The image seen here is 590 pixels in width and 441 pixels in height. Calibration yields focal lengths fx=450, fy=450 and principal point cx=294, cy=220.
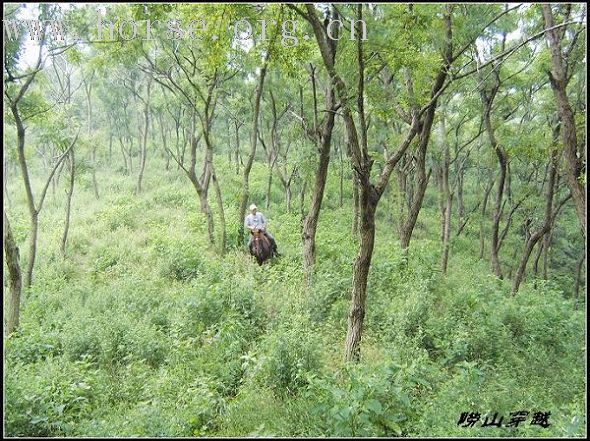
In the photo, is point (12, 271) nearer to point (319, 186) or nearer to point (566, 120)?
point (319, 186)

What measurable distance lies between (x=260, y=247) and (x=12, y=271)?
6287 millimetres

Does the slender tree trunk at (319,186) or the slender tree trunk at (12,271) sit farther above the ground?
the slender tree trunk at (319,186)

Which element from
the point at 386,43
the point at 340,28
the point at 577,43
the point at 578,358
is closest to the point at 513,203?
the point at 577,43

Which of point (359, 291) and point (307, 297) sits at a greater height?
point (359, 291)

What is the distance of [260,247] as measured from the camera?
1241cm

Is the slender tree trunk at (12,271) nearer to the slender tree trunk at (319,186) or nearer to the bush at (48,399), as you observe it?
the bush at (48,399)

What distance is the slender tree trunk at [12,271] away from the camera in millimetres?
7215

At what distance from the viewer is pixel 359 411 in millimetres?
4668

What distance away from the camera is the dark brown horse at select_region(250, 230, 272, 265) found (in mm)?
12414

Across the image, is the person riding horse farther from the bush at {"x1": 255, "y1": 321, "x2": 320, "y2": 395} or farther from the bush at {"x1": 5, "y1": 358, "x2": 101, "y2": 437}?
the bush at {"x1": 5, "y1": 358, "x2": 101, "y2": 437}

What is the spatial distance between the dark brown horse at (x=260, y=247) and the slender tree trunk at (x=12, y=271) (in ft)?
19.8

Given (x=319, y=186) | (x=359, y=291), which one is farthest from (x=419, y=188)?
(x=359, y=291)

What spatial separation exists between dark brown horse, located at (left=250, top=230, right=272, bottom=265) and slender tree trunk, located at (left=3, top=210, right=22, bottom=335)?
19.8 ft

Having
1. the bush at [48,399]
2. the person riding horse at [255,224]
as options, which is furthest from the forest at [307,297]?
the person riding horse at [255,224]
